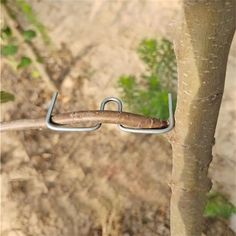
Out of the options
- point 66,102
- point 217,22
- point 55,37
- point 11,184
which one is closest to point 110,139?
point 66,102

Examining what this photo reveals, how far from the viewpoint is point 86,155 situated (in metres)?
1.43

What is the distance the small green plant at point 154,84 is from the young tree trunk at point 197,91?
1.79ft

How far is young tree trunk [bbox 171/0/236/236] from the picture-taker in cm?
55

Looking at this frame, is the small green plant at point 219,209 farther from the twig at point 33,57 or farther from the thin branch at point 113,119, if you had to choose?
the twig at point 33,57

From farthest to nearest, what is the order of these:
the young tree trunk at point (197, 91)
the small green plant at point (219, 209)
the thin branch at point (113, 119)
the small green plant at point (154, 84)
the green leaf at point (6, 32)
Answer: the green leaf at point (6, 32), the small green plant at point (154, 84), the small green plant at point (219, 209), the thin branch at point (113, 119), the young tree trunk at point (197, 91)

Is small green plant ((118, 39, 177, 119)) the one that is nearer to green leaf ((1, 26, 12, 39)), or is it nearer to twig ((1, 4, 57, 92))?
twig ((1, 4, 57, 92))

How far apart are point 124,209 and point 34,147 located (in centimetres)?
39

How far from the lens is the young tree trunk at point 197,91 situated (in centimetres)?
55

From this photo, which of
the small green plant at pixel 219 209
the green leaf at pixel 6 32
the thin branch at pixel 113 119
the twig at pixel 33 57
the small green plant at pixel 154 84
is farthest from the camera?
the twig at pixel 33 57

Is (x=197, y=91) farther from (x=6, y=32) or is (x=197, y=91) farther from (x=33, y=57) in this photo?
(x=33, y=57)

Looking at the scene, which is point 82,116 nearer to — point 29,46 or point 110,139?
point 110,139

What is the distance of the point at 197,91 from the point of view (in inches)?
25.0

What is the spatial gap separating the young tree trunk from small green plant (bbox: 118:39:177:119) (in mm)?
545

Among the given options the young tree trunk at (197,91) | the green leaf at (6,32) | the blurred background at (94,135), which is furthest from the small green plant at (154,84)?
the young tree trunk at (197,91)
